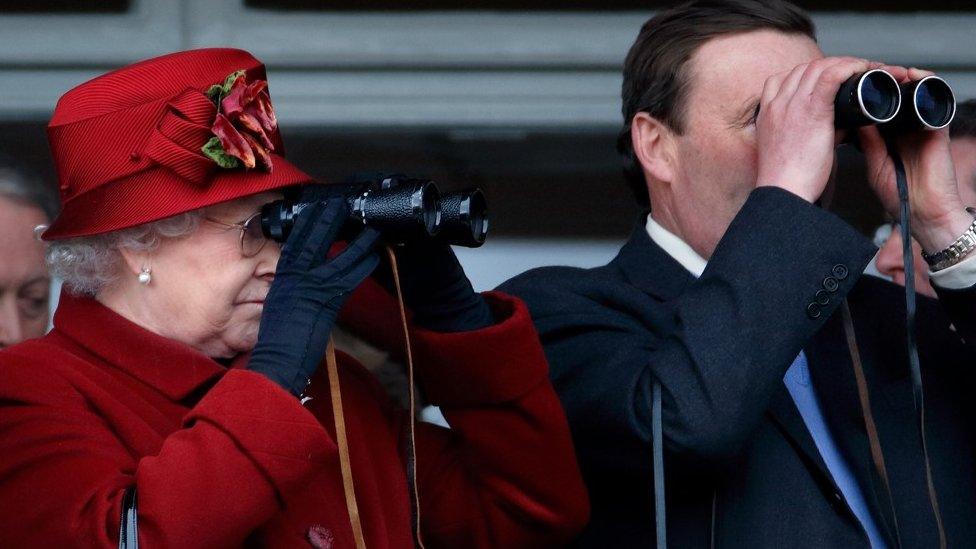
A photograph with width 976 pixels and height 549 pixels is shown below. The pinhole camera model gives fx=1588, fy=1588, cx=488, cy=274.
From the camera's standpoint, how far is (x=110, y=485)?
161 cm

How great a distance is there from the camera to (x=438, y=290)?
1851 mm

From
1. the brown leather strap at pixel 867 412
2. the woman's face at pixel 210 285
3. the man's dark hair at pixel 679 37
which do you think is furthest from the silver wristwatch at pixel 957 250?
the woman's face at pixel 210 285

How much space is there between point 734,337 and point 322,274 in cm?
46

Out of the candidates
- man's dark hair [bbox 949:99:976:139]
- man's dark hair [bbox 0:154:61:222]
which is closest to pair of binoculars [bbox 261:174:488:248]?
man's dark hair [bbox 0:154:61:222]

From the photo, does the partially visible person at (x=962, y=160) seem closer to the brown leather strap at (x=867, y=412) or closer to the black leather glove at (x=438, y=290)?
the brown leather strap at (x=867, y=412)

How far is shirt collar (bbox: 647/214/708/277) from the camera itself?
2031mm

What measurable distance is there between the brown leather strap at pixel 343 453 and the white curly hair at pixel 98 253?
0.22m

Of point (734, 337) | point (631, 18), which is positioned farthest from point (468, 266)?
point (734, 337)

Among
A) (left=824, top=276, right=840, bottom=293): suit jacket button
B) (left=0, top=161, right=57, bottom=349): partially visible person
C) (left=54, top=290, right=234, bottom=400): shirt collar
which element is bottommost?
(left=0, top=161, right=57, bottom=349): partially visible person

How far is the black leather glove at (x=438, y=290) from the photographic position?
72.6 inches

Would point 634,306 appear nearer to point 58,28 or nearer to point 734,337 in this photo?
point 734,337

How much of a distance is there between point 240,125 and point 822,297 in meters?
0.69

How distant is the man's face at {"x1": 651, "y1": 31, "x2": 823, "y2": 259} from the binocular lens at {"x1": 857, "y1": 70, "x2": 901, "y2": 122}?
22 centimetres

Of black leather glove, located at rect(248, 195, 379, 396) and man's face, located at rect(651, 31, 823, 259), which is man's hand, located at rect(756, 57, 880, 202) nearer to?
man's face, located at rect(651, 31, 823, 259)
